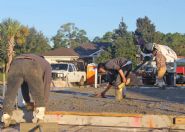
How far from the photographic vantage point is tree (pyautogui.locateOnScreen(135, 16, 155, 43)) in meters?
76.7

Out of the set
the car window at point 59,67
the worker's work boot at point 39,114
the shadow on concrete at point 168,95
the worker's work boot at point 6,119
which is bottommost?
the worker's work boot at point 6,119

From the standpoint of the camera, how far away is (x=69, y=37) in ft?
370

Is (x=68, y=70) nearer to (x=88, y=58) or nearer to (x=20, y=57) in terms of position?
(x=20, y=57)

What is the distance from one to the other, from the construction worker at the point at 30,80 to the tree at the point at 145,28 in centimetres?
6803

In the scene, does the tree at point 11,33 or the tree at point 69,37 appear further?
the tree at point 69,37

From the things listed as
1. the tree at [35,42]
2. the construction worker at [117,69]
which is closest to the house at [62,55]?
the tree at [35,42]

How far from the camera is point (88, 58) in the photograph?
57000 millimetres

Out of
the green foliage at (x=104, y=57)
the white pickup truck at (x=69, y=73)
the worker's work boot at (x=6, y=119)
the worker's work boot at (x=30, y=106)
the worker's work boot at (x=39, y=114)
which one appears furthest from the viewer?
the green foliage at (x=104, y=57)

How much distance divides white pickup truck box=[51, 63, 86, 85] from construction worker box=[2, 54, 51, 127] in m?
20.8

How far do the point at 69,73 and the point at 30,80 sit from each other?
72.2 feet

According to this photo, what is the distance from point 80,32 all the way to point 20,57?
110 meters

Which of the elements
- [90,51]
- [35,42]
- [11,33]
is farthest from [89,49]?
[11,33]

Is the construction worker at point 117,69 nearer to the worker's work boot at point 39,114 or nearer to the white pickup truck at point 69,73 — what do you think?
the worker's work boot at point 39,114

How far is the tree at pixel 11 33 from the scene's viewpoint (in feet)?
150
